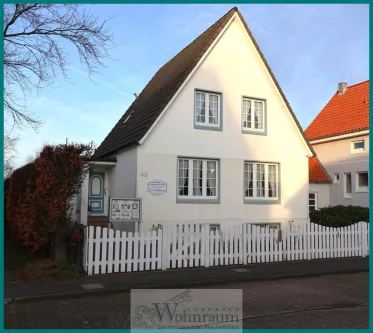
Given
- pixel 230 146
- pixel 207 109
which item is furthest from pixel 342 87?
pixel 207 109

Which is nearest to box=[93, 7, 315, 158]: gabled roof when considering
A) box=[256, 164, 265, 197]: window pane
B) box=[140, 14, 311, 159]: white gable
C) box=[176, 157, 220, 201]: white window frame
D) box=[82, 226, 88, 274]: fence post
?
box=[140, 14, 311, 159]: white gable

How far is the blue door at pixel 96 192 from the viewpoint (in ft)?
54.0

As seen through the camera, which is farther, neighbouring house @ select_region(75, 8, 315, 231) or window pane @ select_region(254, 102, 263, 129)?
window pane @ select_region(254, 102, 263, 129)

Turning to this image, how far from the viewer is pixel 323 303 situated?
796cm

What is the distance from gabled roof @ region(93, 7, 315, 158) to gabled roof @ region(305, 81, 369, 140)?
1033cm

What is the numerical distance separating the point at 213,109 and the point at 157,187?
13.0 ft

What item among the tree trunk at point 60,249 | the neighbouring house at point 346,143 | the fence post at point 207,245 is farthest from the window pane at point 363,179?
the tree trunk at point 60,249

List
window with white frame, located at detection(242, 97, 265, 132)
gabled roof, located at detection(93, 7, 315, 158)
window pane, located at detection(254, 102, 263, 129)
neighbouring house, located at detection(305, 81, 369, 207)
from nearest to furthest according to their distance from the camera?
gabled roof, located at detection(93, 7, 315, 158) → window with white frame, located at detection(242, 97, 265, 132) → window pane, located at detection(254, 102, 263, 129) → neighbouring house, located at detection(305, 81, 369, 207)

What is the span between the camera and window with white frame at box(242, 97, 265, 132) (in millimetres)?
16581

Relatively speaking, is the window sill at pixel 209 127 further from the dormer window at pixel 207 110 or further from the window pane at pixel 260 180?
the window pane at pixel 260 180

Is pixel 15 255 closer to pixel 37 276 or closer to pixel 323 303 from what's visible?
pixel 37 276

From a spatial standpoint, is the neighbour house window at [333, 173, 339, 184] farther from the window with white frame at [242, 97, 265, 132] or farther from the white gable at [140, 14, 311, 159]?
the window with white frame at [242, 97, 265, 132]

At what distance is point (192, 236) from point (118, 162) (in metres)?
5.76

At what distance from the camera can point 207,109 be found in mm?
15789
